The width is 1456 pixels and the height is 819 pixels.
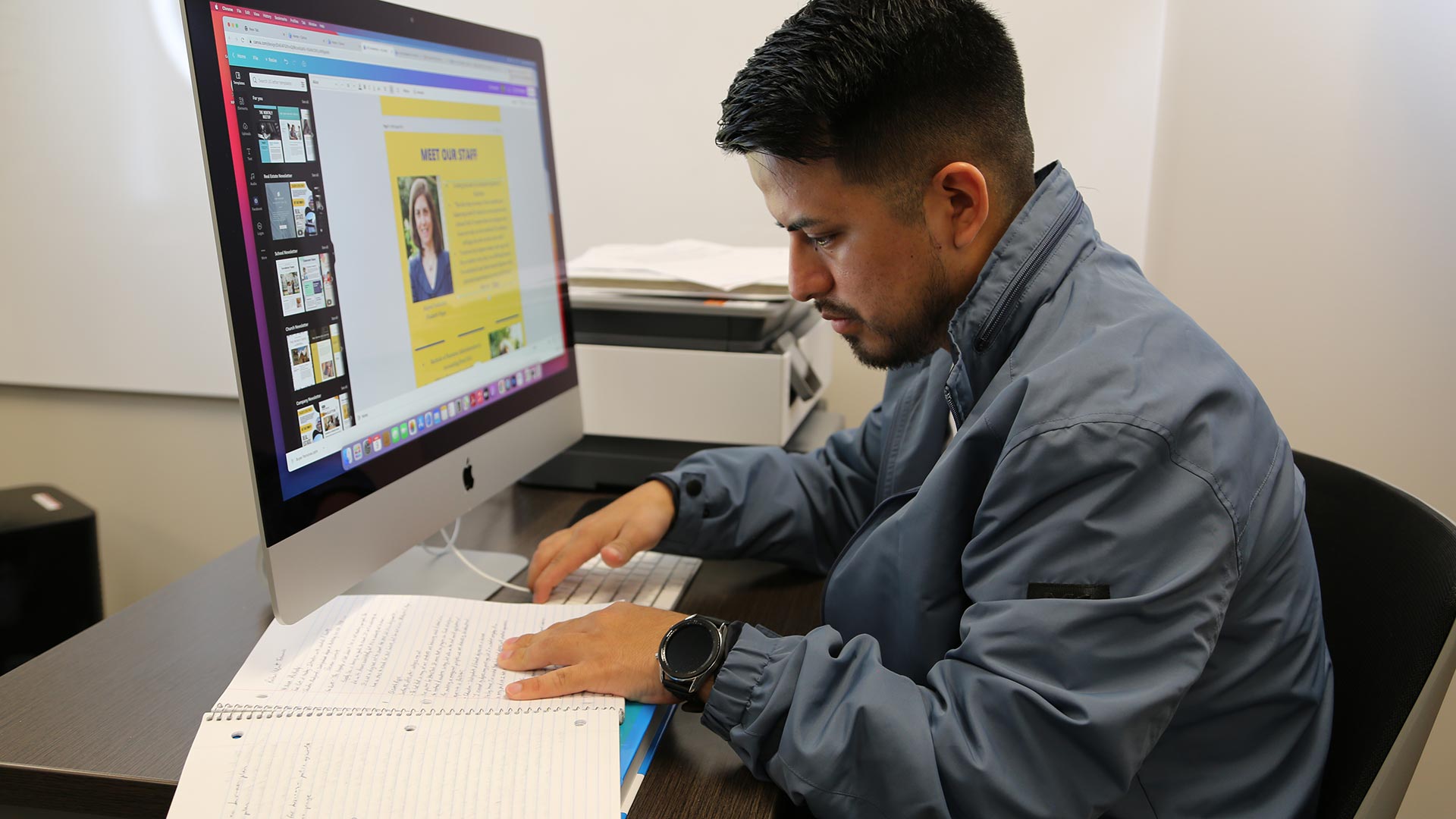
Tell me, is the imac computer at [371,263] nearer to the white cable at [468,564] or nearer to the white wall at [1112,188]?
the white cable at [468,564]

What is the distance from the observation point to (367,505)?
2.74 feet

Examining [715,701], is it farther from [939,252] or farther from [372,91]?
[372,91]

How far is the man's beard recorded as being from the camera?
843mm

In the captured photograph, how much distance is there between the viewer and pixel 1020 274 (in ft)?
2.56

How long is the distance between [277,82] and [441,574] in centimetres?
52

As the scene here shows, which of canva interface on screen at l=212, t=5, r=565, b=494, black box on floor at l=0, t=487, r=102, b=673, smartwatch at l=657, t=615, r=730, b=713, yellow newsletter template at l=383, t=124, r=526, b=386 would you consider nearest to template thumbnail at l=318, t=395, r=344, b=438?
canva interface on screen at l=212, t=5, r=565, b=494

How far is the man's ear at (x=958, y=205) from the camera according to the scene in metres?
0.79

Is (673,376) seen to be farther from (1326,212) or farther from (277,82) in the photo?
(1326,212)

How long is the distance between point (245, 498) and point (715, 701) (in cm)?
180

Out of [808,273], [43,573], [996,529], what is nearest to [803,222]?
[808,273]

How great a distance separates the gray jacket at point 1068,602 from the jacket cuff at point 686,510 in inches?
8.7

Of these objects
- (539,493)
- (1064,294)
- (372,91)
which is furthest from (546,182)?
(1064,294)

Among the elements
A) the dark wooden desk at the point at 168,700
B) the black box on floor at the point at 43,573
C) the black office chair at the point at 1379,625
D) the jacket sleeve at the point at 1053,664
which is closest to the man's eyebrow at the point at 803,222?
the jacket sleeve at the point at 1053,664

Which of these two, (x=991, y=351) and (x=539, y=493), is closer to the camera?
(x=991, y=351)
